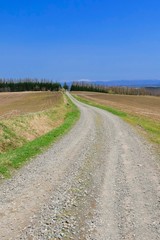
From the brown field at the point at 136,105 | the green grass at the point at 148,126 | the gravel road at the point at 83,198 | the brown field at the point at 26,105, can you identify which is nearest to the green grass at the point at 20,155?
the gravel road at the point at 83,198

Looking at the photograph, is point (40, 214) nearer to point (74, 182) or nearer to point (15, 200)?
point (15, 200)

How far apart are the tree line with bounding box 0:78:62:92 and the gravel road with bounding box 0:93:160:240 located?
15561cm

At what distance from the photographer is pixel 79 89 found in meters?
176

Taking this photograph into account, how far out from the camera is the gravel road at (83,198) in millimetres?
8058

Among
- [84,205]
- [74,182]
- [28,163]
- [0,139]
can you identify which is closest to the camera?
[84,205]

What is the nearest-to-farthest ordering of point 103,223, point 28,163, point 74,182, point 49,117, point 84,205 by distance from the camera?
point 103,223 < point 84,205 < point 74,182 < point 28,163 < point 49,117

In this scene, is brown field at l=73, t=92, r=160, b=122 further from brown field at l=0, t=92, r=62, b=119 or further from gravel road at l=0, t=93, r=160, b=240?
gravel road at l=0, t=93, r=160, b=240

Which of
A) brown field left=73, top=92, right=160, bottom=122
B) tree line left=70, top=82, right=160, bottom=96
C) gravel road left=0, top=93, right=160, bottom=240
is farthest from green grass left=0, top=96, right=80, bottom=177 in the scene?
tree line left=70, top=82, right=160, bottom=96

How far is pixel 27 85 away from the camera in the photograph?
569 ft

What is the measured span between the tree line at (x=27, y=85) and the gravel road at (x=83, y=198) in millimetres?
155614

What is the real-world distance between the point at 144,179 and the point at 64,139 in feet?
34.9

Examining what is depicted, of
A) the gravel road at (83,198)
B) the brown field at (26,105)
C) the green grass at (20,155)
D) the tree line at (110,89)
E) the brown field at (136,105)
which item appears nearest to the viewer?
the gravel road at (83,198)

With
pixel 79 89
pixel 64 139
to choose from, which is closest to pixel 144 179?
pixel 64 139

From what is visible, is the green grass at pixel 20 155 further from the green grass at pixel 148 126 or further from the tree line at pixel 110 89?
the tree line at pixel 110 89
